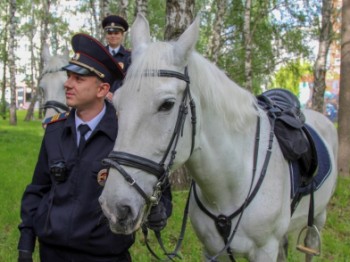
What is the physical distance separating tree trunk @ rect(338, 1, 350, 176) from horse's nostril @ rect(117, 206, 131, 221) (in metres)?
6.80

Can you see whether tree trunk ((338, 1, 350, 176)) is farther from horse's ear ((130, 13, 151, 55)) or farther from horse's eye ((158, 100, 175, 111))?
horse's eye ((158, 100, 175, 111))

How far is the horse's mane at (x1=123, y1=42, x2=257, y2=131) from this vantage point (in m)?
2.20

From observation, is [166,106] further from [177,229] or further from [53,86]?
[177,229]

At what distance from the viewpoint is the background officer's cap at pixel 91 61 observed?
243 cm

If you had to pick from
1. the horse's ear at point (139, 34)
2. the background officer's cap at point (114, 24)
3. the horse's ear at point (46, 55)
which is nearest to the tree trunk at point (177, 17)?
the background officer's cap at point (114, 24)

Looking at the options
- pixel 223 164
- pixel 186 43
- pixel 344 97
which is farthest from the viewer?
pixel 344 97

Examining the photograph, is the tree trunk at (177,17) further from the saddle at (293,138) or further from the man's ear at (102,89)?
the man's ear at (102,89)

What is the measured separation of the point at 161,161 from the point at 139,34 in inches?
32.6

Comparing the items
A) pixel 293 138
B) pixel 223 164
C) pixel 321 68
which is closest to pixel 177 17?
pixel 293 138

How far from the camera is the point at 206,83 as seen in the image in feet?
8.19

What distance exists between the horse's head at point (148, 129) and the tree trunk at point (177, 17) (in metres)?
3.67

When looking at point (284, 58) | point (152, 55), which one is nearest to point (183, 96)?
point (152, 55)

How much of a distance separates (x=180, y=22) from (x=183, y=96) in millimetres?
3831

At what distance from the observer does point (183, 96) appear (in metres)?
2.30
